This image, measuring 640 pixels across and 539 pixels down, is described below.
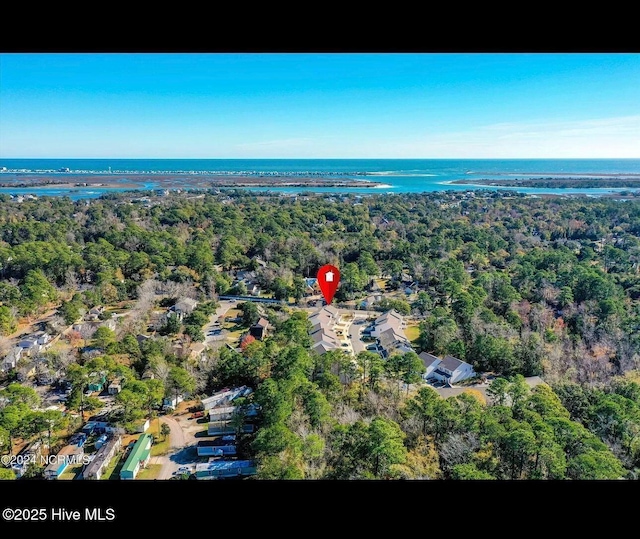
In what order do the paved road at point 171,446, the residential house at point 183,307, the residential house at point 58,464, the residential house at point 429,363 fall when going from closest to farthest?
the residential house at point 58,464 → the paved road at point 171,446 → the residential house at point 429,363 → the residential house at point 183,307

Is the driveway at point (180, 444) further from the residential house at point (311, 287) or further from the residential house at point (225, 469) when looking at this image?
the residential house at point (311, 287)

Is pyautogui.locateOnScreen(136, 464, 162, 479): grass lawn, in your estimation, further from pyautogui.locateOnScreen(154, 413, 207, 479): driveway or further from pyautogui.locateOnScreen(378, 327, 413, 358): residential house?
pyautogui.locateOnScreen(378, 327, 413, 358): residential house

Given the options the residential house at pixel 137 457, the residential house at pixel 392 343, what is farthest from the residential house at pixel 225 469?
the residential house at pixel 392 343

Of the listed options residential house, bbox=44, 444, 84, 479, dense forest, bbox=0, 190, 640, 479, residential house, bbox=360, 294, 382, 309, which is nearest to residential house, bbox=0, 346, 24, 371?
dense forest, bbox=0, 190, 640, 479

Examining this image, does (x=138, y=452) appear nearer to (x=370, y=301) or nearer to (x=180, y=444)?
(x=180, y=444)

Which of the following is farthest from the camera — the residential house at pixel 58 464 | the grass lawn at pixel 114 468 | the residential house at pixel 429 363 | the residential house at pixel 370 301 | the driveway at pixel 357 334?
the residential house at pixel 370 301
